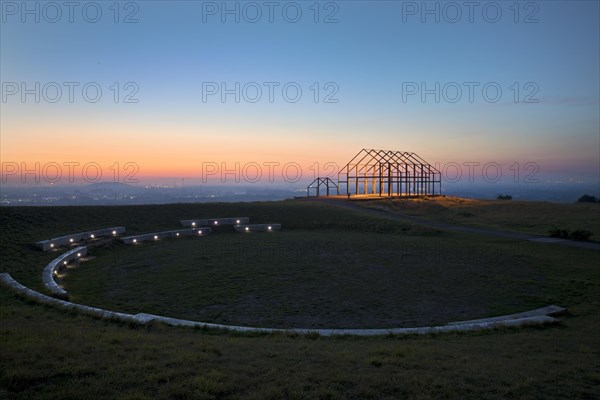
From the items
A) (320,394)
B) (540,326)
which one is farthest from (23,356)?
(540,326)

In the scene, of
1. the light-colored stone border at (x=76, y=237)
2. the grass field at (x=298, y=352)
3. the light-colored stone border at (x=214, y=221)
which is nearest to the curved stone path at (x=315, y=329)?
the grass field at (x=298, y=352)

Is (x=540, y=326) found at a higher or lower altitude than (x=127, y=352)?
lower

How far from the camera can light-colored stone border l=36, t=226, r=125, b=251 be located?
16.4m

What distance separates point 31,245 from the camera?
1630 centimetres

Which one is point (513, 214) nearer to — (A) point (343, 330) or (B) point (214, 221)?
(B) point (214, 221)

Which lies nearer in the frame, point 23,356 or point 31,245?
point 23,356

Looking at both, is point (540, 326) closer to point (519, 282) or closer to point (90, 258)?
point (519, 282)

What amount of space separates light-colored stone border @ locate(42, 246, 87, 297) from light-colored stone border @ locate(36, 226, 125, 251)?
0.96 metres

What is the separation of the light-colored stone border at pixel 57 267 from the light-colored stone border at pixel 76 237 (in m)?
0.96

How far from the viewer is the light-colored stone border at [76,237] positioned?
16.4 m

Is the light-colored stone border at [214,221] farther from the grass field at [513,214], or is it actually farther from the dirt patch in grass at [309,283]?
the grass field at [513,214]

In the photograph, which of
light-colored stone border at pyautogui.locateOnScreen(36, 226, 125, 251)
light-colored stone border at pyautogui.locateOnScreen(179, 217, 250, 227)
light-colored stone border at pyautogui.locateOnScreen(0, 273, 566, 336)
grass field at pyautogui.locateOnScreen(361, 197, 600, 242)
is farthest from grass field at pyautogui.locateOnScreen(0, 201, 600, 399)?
grass field at pyautogui.locateOnScreen(361, 197, 600, 242)

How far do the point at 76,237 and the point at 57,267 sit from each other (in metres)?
4.95

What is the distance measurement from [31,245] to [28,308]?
918 cm
